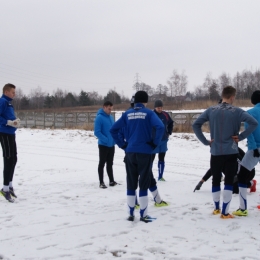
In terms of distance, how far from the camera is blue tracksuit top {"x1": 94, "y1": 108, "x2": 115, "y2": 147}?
24.0 feet

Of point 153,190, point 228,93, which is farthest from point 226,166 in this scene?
point 153,190

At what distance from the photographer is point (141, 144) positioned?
15.3 ft

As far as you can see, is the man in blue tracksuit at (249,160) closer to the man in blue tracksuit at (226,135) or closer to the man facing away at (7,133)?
the man in blue tracksuit at (226,135)

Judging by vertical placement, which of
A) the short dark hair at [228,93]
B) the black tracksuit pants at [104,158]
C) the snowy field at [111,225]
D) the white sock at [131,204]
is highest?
the short dark hair at [228,93]

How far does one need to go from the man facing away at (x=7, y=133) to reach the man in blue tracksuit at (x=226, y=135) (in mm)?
3533

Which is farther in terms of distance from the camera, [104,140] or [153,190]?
[104,140]

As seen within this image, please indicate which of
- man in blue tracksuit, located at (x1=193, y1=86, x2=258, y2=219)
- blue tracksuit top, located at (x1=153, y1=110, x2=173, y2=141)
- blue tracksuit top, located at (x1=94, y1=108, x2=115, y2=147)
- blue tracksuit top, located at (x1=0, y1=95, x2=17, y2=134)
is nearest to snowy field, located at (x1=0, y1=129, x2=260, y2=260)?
man in blue tracksuit, located at (x1=193, y1=86, x2=258, y2=219)

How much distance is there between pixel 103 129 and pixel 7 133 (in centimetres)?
225

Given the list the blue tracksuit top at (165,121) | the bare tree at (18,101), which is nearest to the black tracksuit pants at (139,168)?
the blue tracksuit top at (165,121)

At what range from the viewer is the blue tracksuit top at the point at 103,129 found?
7.30 metres

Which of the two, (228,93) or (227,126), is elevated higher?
(228,93)

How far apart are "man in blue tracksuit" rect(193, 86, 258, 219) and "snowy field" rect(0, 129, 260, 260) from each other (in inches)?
21.8

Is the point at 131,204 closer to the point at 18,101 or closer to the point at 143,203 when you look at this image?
the point at 143,203

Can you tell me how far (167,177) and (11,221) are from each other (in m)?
4.66
